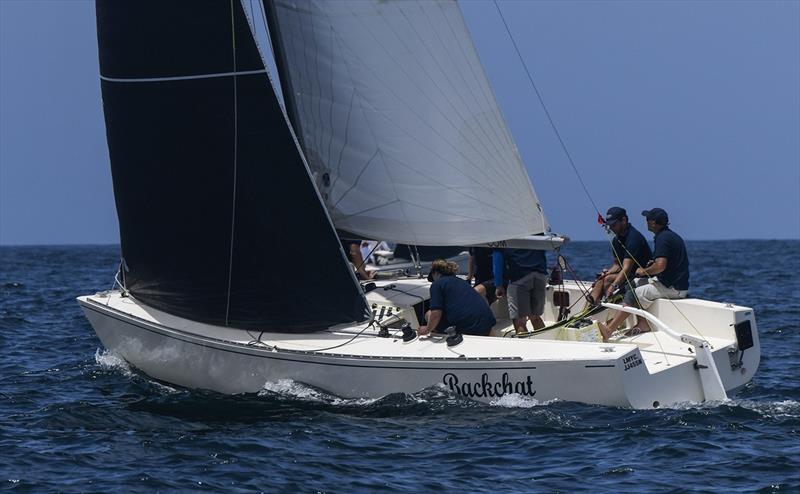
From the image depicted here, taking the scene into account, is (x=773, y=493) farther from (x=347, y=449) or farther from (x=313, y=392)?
(x=313, y=392)

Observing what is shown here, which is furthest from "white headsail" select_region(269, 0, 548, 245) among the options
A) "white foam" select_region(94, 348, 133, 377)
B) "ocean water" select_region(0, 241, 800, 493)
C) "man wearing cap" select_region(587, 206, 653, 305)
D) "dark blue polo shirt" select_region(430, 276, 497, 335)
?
"white foam" select_region(94, 348, 133, 377)

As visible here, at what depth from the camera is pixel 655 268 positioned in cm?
1204

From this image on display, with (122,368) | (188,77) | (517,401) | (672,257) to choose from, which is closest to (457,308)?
(517,401)

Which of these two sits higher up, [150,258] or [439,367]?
[150,258]

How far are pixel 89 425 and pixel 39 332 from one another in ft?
26.3

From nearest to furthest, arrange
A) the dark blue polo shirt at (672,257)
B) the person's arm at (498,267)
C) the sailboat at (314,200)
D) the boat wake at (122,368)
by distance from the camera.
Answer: the sailboat at (314,200)
the dark blue polo shirt at (672,257)
the boat wake at (122,368)
the person's arm at (498,267)

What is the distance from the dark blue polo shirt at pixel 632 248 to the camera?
12.3m

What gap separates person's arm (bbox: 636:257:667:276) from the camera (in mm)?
11984

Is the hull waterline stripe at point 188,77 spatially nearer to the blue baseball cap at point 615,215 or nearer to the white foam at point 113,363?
the white foam at point 113,363

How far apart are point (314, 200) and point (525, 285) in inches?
99.3

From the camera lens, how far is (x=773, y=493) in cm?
823

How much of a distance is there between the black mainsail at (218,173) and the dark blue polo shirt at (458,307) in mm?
804

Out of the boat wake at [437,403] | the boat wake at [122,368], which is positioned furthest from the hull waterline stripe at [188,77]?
the boat wake at [122,368]

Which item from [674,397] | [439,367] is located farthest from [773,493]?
[439,367]
